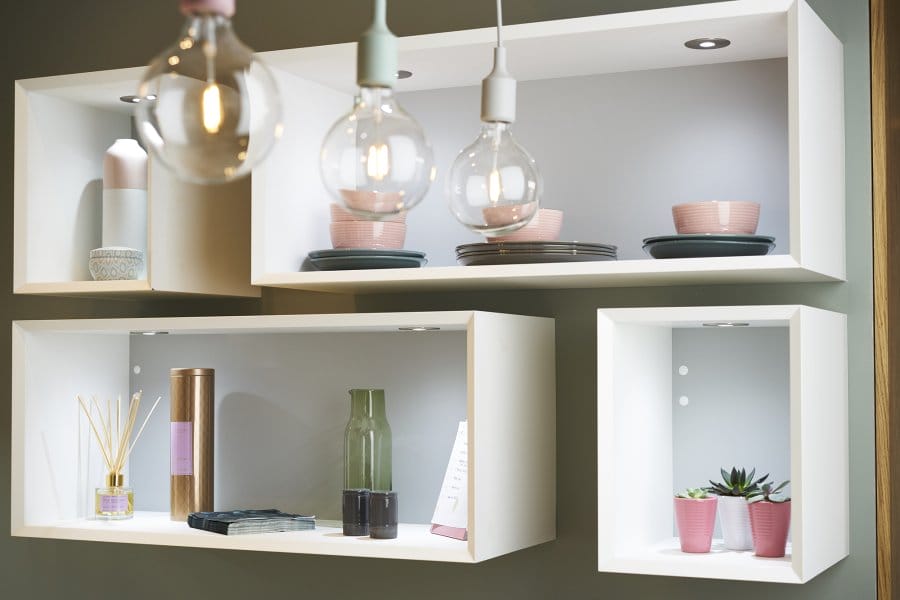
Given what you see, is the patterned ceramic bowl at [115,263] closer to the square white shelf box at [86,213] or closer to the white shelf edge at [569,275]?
the square white shelf box at [86,213]

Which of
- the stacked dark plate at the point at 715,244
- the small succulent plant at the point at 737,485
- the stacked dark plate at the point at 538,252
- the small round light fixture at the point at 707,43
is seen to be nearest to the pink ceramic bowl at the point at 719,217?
the stacked dark plate at the point at 715,244

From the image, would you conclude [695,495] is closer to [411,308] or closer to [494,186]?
[411,308]

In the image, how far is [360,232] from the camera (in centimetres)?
230

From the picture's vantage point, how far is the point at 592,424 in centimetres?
243

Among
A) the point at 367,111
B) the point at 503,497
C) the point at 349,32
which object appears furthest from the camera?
the point at 349,32

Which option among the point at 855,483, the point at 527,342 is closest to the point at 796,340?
the point at 855,483

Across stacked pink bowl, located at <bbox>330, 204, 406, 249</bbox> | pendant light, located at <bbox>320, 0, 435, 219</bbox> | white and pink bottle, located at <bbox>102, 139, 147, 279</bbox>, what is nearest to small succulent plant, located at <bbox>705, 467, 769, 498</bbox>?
stacked pink bowl, located at <bbox>330, 204, 406, 249</bbox>

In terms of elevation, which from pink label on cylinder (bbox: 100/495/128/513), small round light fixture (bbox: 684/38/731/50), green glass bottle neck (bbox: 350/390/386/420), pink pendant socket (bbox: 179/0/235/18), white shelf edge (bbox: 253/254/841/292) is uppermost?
small round light fixture (bbox: 684/38/731/50)

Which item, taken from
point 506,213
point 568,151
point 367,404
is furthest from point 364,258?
point 506,213

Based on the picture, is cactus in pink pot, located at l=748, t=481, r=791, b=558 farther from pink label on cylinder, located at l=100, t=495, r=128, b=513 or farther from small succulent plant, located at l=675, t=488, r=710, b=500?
pink label on cylinder, located at l=100, t=495, r=128, b=513

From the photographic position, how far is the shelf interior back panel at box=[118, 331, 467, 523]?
8.40 ft

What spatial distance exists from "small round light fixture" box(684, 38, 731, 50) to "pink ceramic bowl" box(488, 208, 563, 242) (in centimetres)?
38

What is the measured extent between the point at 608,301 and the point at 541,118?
0.40 meters

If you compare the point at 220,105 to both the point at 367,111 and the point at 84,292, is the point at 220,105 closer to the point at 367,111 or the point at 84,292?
the point at 367,111
